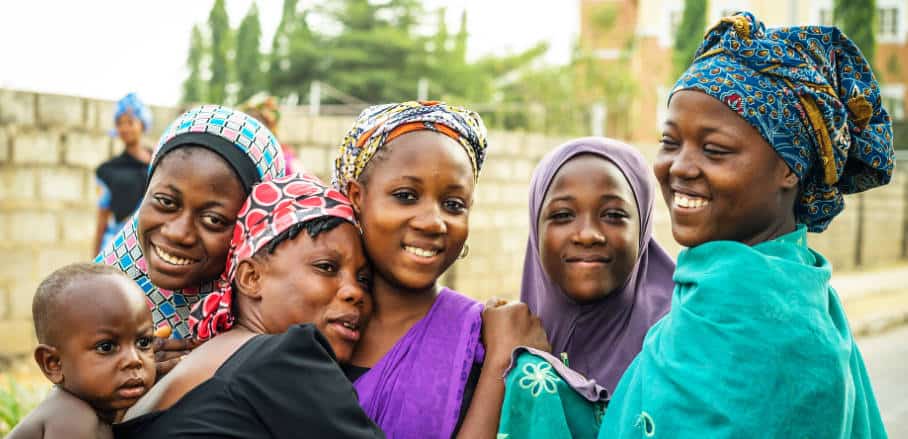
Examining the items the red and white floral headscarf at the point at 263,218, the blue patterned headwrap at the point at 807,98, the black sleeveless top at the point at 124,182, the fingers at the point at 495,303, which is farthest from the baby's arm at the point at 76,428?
the black sleeveless top at the point at 124,182

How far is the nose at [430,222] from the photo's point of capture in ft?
7.47

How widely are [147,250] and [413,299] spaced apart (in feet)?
2.68

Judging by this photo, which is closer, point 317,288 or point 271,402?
point 271,402

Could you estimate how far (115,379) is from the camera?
189 centimetres

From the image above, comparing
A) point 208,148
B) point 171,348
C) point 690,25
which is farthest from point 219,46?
point 171,348

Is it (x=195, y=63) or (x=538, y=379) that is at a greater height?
(x=195, y=63)

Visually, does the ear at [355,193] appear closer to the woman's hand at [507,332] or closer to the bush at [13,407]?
the woman's hand at [507,332]

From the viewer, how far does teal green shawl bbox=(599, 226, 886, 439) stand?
1.76 m

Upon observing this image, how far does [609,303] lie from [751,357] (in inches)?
34.1

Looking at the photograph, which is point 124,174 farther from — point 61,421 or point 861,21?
point 861,21

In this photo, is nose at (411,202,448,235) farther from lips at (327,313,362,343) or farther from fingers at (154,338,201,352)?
fingers at (154,338,201,352)

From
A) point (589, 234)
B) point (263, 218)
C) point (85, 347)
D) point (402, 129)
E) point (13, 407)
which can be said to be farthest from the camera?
point (13, 407)

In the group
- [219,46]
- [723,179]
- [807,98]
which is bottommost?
[723,179]

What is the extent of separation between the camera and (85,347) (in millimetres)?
1870
